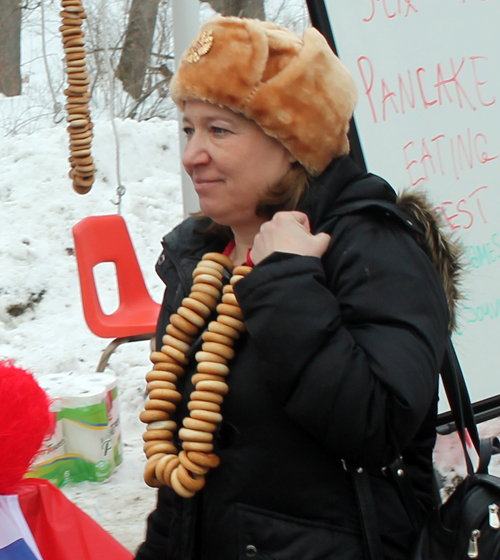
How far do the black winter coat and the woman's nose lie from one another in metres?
0.22

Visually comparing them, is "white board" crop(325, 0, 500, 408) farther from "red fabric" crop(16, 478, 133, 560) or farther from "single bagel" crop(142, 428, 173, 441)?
"red fabric" crop(16, 478, 133, 560)

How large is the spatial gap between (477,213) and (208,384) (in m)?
1.22

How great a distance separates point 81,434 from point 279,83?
7.08 ft

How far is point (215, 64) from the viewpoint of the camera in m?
1.23

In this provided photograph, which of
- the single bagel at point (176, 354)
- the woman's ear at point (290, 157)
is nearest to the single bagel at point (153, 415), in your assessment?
the single bagel at point (176, 354)

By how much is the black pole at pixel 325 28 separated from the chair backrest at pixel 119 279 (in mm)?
2307

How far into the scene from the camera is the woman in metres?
1.03

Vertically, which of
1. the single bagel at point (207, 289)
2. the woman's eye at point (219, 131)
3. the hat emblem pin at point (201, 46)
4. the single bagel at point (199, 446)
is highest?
the hat emblem pin at point (201, 46)

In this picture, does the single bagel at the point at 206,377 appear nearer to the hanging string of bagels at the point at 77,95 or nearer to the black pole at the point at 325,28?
the black pole at the point at 325,28

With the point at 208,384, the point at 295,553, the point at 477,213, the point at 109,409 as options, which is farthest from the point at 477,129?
the point at 109,409

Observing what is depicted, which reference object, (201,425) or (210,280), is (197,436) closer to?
(201,425)

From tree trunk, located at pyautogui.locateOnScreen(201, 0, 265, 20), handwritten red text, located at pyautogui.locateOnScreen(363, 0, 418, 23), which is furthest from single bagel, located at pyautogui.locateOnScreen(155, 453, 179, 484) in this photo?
tree trunk, located at pyautogui.locateOnScreen(201, 0, 265, 20)

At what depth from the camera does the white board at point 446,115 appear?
184cm

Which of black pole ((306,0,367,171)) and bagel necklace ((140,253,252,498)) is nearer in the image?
bagel necklace ((140,253,252,498))
